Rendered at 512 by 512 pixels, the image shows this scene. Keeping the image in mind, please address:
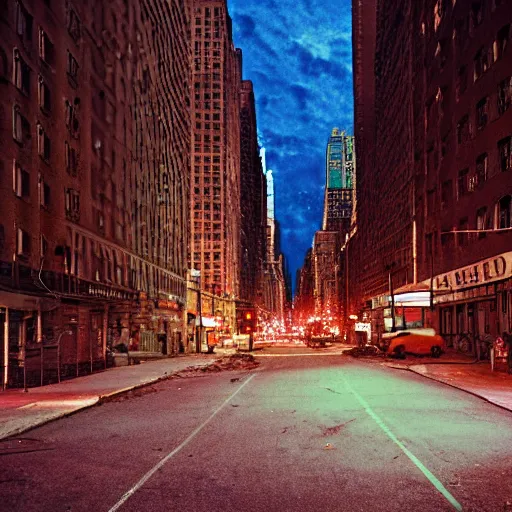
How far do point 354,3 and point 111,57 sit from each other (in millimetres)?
135974

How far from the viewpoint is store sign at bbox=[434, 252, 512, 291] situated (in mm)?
28861

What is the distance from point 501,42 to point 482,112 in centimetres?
448

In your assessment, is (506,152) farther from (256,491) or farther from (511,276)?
(256,491)

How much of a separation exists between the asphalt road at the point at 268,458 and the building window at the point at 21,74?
17355 millimetres

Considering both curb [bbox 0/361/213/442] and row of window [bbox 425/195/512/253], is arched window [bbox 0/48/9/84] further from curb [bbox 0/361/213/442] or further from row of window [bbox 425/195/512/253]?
row of window [bbox 425/195/512/253]

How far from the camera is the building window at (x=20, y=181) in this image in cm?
2658

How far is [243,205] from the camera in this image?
19562 centimetres

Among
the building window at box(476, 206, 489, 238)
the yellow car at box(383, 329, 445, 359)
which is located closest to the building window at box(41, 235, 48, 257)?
the yellow car at box(383, 329, 445, 359)

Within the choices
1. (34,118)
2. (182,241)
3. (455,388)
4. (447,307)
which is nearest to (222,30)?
(182,241)

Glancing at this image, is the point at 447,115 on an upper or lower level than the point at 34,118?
upper

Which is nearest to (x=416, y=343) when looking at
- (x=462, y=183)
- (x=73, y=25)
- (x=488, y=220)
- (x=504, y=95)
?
(x=488, y=220)

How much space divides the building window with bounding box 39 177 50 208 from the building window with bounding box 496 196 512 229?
964 inches

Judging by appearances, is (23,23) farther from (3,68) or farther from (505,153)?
(505,153)

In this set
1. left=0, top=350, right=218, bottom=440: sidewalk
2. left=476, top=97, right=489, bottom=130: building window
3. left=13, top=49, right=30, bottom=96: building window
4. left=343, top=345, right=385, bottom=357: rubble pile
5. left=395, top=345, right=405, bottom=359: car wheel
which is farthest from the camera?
left=343, top=345, right=385, bottom=357: rubble pile
